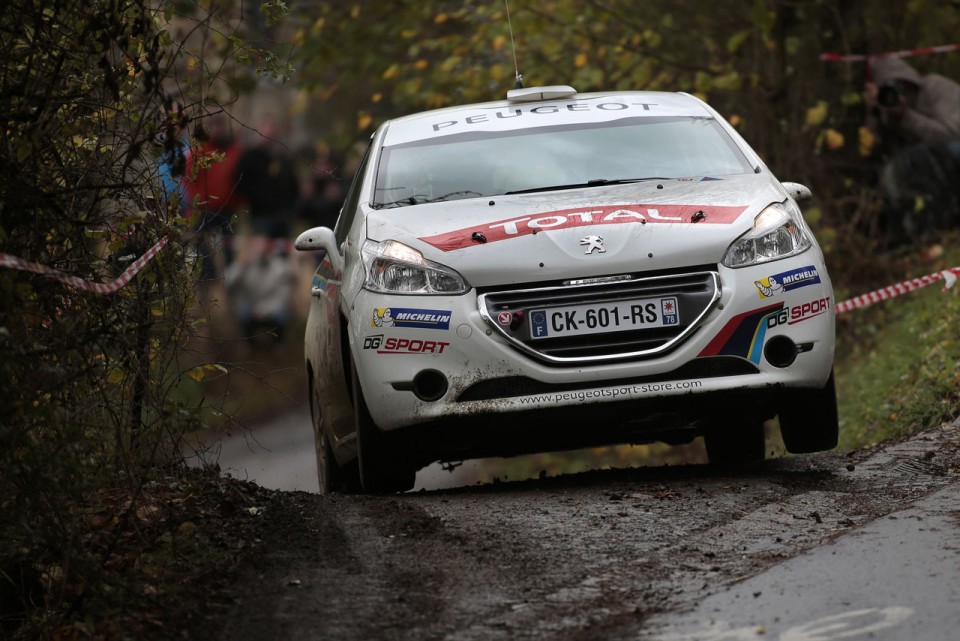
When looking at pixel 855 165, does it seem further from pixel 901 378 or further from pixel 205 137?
pixel 205 137

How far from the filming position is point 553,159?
27.2 feet

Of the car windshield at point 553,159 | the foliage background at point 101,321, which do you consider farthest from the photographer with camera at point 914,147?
the car windshield at point 553,159

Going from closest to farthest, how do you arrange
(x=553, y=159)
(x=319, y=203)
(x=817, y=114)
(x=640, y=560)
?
(x=640, y=560)
(x=553, y=159)
(x=817, y=114)
(x=319, y=203)

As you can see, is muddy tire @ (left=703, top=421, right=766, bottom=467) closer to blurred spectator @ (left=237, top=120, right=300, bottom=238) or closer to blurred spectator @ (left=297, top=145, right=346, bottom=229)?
blurred spectator @ (left=237, top=120, right=300, bottom=238)

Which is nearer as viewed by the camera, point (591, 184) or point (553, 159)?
point (591, 184)

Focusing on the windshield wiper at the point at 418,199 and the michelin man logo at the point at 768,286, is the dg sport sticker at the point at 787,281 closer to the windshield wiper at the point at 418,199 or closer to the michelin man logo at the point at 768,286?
the michelin man logo at the point at 768,286

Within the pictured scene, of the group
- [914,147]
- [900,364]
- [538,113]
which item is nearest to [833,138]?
[914,147]

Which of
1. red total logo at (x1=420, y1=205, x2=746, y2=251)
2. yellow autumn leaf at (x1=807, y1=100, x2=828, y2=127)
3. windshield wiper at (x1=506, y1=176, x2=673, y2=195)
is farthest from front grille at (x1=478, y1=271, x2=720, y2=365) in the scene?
yellow autumn leaf at (x1=807, y1=100, x2=828, y2=127)

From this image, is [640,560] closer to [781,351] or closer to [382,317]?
[781,351]

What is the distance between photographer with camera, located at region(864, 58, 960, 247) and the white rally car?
7625 mm

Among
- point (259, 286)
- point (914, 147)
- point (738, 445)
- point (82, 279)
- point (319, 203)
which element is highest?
point (82, 279)

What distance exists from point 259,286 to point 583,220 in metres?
14.9

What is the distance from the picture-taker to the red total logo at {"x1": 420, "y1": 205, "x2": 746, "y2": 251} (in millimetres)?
7289

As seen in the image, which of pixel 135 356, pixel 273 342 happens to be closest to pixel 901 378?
pixel 135 356
